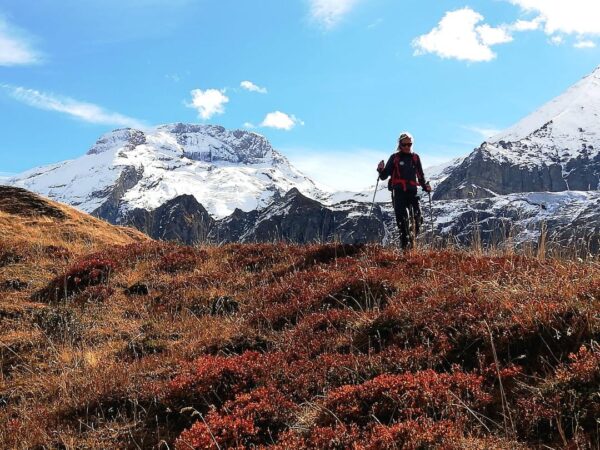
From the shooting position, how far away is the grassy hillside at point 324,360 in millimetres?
4566

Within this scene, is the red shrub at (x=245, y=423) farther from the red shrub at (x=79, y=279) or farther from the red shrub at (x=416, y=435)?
the red shrub at (x=79, y=279)

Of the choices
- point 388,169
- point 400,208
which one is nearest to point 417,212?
point 400,208

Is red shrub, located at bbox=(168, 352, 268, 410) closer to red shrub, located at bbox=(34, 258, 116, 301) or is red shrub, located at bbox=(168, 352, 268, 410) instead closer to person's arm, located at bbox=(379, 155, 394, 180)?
red shrub, located at bbox=(34, 258, 116, 301)

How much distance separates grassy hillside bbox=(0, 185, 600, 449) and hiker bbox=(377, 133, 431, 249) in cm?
272

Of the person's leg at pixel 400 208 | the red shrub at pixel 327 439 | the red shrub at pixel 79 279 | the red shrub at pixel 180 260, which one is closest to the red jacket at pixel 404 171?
the person's leg at pixel 400 208

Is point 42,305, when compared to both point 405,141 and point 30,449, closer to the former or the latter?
point 30,449

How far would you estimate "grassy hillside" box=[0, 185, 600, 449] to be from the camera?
4.57 m

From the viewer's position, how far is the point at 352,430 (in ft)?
15.0

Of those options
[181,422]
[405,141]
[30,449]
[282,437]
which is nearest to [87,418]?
[30,449]

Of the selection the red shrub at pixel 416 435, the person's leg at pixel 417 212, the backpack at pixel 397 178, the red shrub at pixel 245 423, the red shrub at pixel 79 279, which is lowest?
the red shrub at pixel 245 423

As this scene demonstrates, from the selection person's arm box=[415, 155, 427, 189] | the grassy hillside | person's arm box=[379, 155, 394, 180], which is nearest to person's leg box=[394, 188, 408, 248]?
Answer: person's arm box=[379, 155, 394, 180]

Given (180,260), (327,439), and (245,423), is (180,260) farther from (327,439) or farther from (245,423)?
(327,439)

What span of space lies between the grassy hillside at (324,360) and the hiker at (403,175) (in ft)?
8.94

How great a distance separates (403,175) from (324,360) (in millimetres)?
8220
